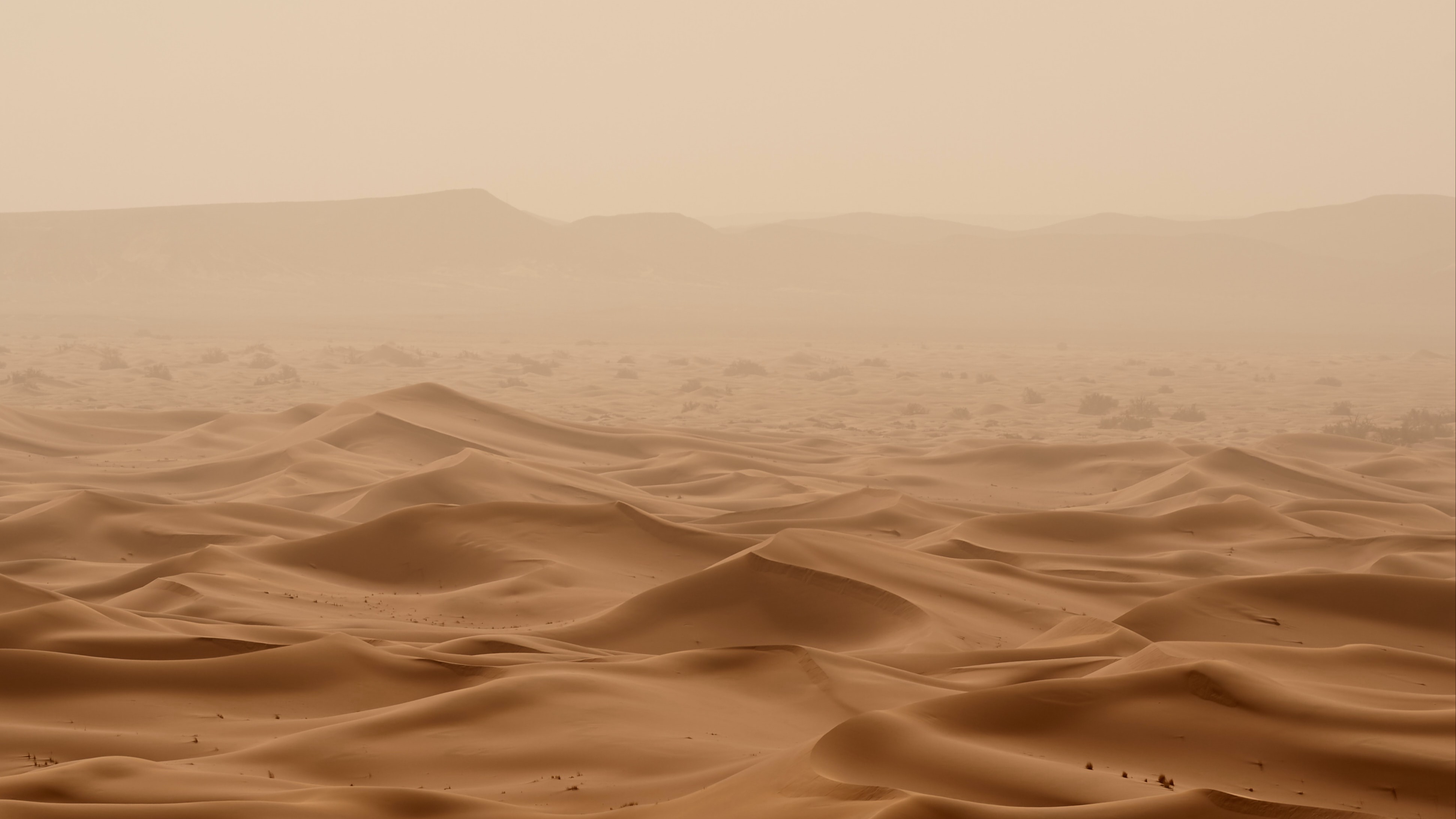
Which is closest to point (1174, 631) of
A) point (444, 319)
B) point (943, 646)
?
point (943, 646)

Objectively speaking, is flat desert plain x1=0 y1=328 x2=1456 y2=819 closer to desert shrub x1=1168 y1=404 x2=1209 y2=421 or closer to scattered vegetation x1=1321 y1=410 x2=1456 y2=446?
scattered vegetation x1=1321 y1=410 x2=1456 y2=446

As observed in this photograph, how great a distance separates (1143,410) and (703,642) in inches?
590

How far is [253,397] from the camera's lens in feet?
65.9

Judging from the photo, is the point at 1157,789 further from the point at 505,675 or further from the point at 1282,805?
the point at 505,675

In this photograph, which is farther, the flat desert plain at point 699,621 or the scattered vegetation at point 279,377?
the scattered vegetation at point 279,377

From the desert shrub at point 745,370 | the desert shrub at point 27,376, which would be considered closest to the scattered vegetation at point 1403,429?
the desert shrub at point 745,370

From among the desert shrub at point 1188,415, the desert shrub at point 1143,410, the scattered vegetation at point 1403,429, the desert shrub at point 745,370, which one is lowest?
the scattered vegetation at point 1403,429

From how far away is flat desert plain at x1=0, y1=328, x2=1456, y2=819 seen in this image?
4.05 m

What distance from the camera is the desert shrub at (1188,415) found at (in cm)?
1972

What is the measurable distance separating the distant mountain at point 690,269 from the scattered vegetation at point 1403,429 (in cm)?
3106

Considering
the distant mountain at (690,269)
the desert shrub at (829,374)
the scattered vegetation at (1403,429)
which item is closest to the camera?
the scattered vegetation at (1403,429)

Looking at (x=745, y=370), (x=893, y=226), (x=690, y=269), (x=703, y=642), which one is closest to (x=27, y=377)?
(x=745, y=370)

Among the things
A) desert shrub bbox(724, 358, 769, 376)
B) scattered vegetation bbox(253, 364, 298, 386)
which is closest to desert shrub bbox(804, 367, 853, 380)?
desert shrub bbox(724, 358, 769, 376)

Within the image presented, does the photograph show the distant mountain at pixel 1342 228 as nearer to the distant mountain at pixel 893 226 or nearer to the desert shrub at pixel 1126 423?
the distant mountain at pixel 893 226
